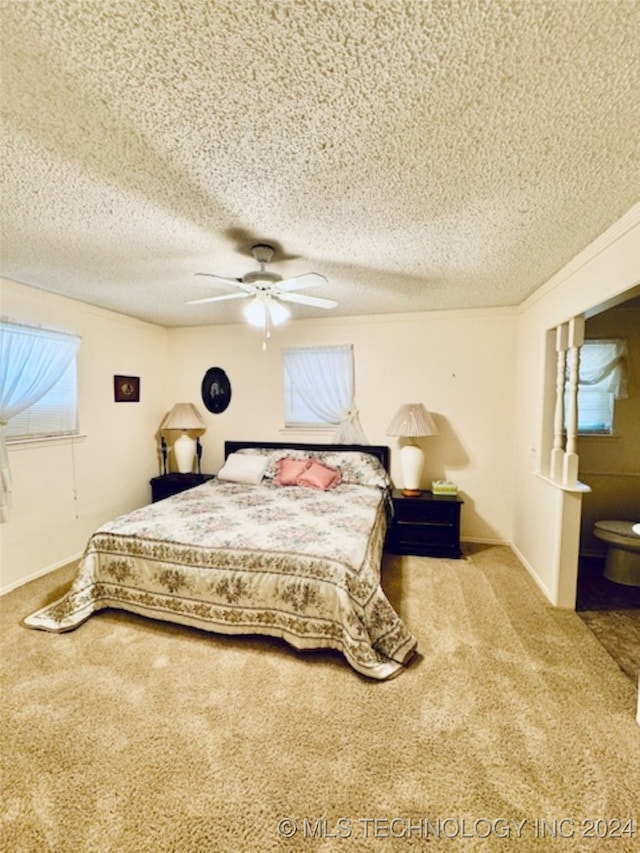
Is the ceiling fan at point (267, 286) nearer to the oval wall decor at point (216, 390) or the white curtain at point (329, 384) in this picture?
the white curtain at point (329, 384)

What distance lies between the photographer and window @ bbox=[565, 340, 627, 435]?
11.1ft

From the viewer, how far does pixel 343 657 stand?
2.11m

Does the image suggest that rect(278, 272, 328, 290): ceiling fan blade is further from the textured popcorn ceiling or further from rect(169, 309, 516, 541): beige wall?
rect(169, 309, 516, 541): beige wall

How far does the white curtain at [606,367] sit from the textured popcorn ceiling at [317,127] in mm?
1449

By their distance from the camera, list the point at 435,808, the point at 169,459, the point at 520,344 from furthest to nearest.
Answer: the point at 169,459 < the point at 520,344 < the point at 435,808

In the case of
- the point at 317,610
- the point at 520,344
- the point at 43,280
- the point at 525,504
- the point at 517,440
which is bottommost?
the point at 317,610

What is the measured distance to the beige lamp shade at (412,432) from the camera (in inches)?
141

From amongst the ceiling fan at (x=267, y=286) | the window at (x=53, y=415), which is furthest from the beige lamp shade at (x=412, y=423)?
the window at (x=53, y=415)

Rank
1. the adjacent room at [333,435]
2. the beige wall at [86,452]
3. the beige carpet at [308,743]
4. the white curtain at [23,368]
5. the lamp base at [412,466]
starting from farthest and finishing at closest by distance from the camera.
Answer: the lamp base at [412,466]
the beige wall at [86,452]
the white curtain at [23,368]
the beige carpet at [308,743]
the adjacent room at [333,435]

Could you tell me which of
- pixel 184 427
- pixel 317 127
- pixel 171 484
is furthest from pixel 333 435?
pixel 317 127

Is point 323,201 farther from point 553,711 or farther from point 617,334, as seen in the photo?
point 617,334

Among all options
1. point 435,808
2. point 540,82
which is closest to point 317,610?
point 435,808

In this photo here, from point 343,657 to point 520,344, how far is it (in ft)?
10.4

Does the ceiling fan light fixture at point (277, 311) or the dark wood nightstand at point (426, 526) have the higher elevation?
the ceiling fan light fixture at point (277, 311)
